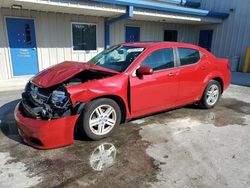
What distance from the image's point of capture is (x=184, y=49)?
4535mm

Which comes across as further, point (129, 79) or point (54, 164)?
point (129, 79)

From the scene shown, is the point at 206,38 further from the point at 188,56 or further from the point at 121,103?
the point at 121,103

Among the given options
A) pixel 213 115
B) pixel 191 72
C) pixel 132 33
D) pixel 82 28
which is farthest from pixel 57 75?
pixel 132 33

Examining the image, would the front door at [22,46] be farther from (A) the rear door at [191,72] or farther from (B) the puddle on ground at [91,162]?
(A) the rear door at [191,72]

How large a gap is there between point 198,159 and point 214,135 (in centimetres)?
96

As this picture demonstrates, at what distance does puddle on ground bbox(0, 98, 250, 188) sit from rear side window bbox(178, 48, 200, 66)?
4.74 ft

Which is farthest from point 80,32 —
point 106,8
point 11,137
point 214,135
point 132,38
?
point 214,135

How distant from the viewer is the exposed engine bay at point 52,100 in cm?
307

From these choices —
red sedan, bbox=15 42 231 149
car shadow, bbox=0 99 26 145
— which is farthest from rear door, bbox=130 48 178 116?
car shadow, bbox=0 99 26 145

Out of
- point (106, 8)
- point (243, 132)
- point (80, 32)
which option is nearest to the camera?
point (243, 132)

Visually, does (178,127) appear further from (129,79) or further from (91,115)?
(91,115)

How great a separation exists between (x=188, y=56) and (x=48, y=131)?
3212mm

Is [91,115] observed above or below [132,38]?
below

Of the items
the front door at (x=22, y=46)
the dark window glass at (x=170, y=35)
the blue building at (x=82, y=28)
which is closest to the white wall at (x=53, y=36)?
the blue building at (x=82, y=28)
